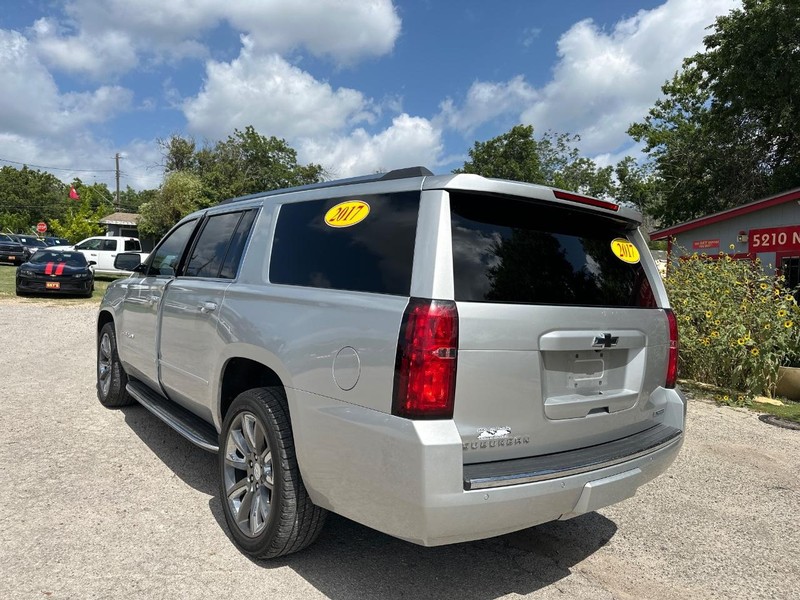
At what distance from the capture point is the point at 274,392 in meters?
3.02

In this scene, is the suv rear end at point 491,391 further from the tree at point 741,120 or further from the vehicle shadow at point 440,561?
the tree at point 741,120

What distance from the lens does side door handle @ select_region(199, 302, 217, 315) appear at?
358 centimetres

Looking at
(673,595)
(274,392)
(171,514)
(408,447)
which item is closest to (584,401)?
(408,447)

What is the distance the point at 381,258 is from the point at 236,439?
1431mm

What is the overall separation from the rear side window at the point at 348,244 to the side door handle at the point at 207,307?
54 cm

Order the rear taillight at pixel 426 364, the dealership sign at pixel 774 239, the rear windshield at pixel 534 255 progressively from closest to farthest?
1. the rear taillight at pixel 426 364
2. the rear windshield at pixel 534 255
3. the dealership sign at pixel 774 239

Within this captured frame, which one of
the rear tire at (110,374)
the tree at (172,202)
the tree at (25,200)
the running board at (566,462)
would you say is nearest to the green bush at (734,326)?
the running board at (566,462)

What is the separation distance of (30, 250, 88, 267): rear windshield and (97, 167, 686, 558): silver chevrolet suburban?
53.1 ft

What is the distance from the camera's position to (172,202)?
37.6 meters

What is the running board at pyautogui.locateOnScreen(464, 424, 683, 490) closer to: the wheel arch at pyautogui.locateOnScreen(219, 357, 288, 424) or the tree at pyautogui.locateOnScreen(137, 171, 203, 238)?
the wheel arch at pyautogui.locateOnScreen(219, 357, 288, 424)

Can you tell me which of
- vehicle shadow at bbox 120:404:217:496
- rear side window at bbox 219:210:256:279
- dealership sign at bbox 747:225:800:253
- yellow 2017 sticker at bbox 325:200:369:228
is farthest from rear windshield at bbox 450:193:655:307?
dealership sign at bbox 747:225:800:253

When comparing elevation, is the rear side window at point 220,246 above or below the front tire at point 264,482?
above

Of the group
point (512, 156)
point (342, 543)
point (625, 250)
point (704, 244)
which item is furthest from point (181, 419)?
point (512, 156)

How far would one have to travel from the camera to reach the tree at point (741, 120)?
1889cm
